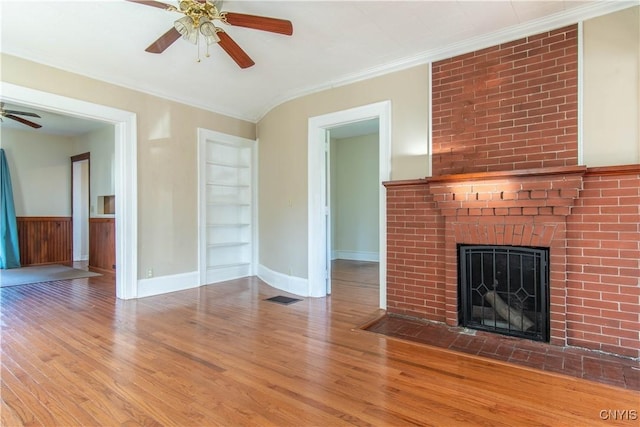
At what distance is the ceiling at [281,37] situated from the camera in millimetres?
2717

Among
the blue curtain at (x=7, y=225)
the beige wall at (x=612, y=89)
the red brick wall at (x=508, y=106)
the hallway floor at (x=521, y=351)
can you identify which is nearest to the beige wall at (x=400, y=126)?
the beige wall at (x=612, y=89)

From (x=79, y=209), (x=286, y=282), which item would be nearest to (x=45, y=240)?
(x=79, y=209)

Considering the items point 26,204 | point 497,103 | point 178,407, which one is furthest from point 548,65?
point 26,204

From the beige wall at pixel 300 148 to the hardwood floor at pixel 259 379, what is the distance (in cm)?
150

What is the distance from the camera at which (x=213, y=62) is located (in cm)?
369

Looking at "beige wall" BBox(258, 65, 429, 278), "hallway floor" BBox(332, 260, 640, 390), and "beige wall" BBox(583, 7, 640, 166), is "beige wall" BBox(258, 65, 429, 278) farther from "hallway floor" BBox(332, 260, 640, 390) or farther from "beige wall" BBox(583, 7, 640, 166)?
"hallway floor" BBox(332, 260, 640, 390)

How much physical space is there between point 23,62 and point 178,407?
3.76 meters

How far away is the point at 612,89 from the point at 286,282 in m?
3.97

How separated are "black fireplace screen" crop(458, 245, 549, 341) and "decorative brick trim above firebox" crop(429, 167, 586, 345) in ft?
0.22

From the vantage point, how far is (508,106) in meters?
3.07

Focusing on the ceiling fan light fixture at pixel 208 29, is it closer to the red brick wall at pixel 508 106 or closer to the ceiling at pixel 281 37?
the ceiling at pixel 281 37

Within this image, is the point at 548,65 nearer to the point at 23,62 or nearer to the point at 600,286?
the point at 600,286

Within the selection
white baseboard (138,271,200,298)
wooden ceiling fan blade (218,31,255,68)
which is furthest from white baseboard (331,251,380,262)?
wooden ceiling fan blade (218,31,255,68)

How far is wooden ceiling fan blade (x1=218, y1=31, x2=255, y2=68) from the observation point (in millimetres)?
Result: 2741
